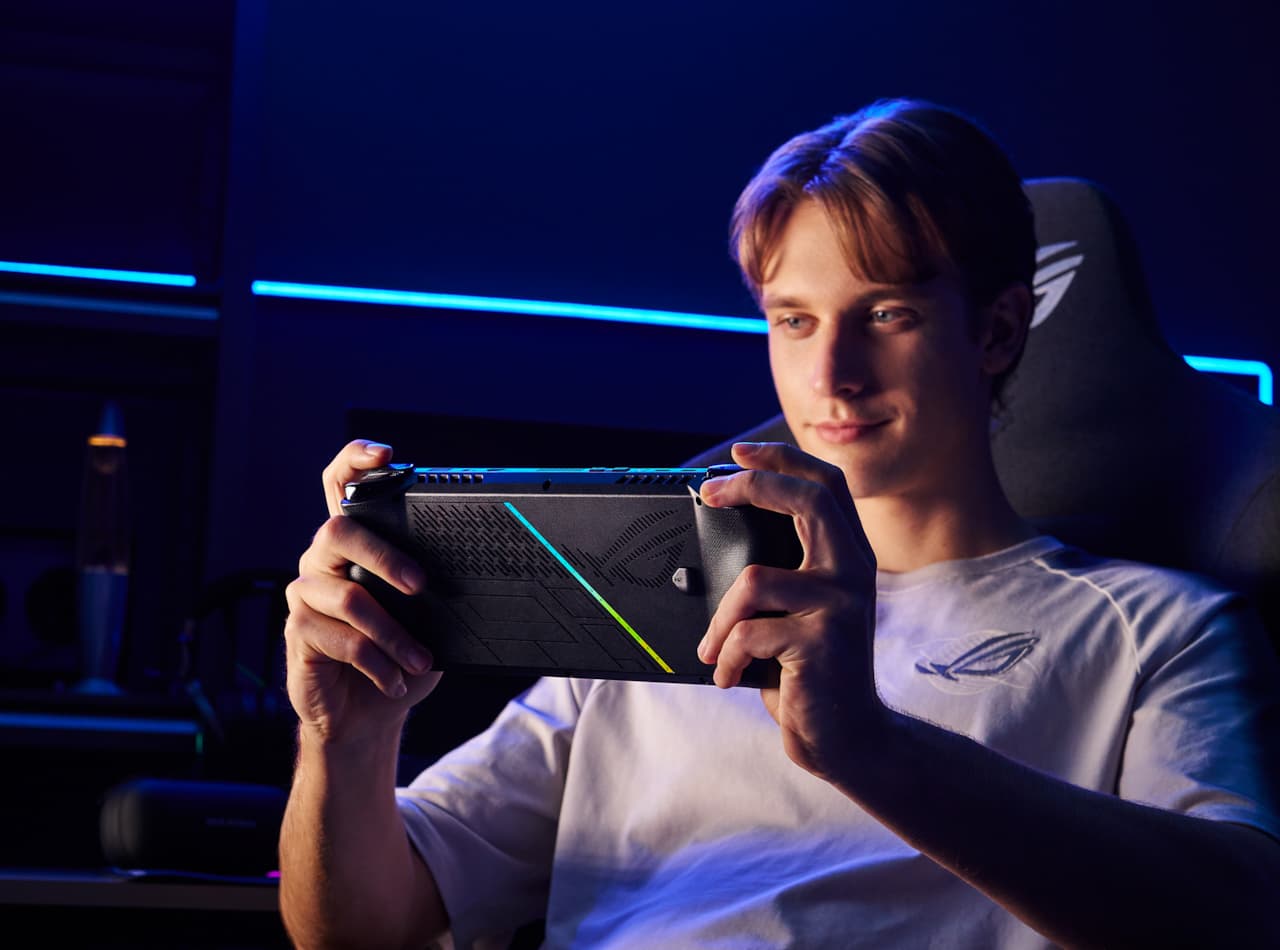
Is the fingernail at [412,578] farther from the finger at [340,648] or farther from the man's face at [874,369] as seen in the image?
the man's face at [874,369]

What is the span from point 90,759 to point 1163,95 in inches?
81.1

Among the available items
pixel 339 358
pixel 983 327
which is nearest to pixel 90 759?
pixel 339 358

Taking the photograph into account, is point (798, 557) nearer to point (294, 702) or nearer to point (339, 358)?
point (294, 702)

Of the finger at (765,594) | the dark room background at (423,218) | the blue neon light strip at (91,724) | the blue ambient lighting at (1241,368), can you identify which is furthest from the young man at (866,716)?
the blue ambient lighting at (1241,368)

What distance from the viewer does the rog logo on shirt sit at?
1.11 meters

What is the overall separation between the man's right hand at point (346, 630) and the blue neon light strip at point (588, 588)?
8 centimetres

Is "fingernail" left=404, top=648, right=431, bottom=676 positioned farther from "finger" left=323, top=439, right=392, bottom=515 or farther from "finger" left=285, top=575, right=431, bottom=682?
"finger" left=323, top=439, right=392, bottom=515

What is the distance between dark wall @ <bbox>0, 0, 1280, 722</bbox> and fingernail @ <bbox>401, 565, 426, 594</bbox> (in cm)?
99

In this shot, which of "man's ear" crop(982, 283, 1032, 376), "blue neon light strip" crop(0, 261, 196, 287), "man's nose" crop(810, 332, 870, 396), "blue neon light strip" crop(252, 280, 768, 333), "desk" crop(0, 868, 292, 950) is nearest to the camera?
"desk" crop(0, 868, 292, 950)

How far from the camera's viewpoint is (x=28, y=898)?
1.06 metres

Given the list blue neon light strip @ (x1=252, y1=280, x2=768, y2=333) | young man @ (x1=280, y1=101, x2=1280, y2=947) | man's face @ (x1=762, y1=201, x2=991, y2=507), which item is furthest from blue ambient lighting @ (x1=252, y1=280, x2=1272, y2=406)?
man's face @ (x1=762, y1=201, x2=991, y2=507)

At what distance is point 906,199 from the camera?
1.24 metres

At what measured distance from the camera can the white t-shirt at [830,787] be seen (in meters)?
1.01

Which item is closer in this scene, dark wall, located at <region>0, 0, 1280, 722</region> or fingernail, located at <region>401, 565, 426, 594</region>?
fingernail, located at <region>401, 565, 426, 594</region>
